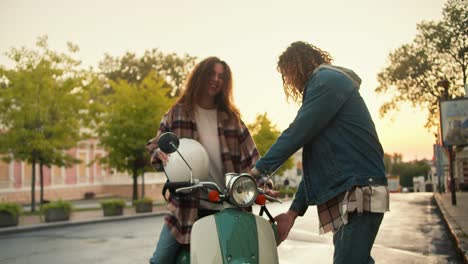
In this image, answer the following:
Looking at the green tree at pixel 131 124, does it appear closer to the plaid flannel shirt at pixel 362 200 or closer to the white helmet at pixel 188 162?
the white helmet at pixel 188 162

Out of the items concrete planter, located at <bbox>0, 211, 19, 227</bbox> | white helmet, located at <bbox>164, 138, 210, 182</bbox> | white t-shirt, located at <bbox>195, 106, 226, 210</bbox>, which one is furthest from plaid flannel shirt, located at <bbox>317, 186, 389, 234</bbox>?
concrete planter, located at <bbox>0, 211, 19, 227</bbox>

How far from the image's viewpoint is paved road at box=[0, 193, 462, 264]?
9.35m

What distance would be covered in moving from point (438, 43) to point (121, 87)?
17760 mm

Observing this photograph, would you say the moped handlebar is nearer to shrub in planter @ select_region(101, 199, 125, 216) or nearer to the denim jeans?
the denim jeans

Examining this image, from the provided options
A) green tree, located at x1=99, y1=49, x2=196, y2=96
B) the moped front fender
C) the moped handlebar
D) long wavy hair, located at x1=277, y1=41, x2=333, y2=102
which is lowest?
the moped front fender

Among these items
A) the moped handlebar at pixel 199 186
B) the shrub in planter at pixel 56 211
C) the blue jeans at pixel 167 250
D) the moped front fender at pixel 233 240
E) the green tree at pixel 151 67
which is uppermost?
the green tree at pixel 151 67

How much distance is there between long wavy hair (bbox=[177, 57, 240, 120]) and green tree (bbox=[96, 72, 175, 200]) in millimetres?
26068

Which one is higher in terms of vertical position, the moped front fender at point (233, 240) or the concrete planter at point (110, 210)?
the moped front fender at point (233, 240)

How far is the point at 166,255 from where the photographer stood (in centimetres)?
338

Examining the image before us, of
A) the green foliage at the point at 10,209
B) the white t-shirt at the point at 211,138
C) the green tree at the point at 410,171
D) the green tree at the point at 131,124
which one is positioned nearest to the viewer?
the white t-shirt at the point at 211,138

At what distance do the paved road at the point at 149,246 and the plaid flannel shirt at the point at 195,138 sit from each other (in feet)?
17.5

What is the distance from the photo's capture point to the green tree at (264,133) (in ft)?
185

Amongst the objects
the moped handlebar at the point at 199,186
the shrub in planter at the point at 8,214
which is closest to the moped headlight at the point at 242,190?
the moped handlebar at the point at 199,186

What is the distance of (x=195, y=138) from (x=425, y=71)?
1382 inches
